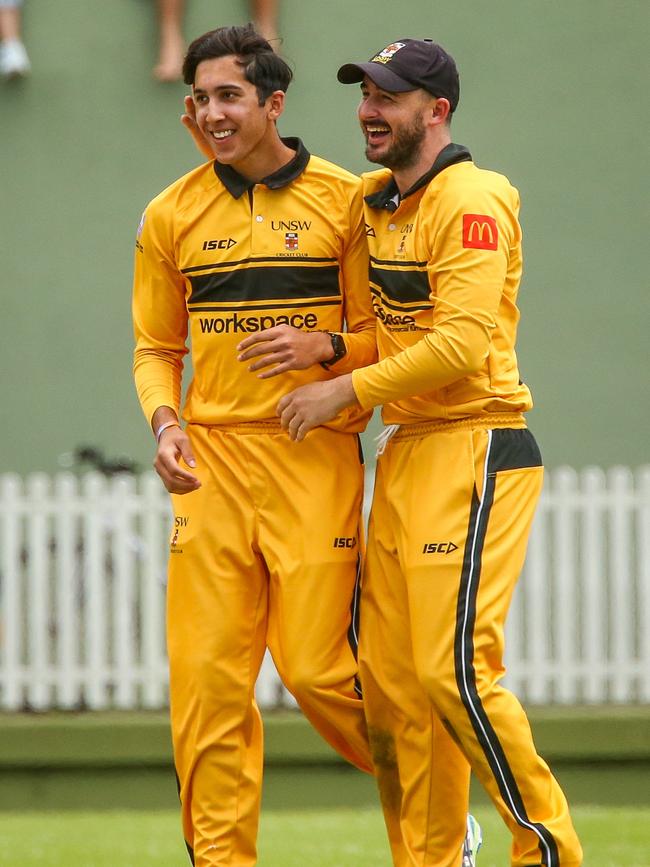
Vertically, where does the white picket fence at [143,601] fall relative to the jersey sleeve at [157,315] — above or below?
below

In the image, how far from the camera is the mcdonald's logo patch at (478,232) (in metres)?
4.45

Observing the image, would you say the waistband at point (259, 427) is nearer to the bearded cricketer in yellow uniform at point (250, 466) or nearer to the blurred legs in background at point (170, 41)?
the bearded cricketer in yellow uniform at point (250, 466)

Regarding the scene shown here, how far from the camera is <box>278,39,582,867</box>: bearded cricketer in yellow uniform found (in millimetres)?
4449

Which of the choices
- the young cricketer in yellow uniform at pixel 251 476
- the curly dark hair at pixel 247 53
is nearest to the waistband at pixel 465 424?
the young cricketer in yellow uniform at pixel 251 476

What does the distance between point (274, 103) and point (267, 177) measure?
23cm

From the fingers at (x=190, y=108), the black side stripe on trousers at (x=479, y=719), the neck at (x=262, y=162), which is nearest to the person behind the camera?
the black side stripe on trousers at (x=479, y=719)

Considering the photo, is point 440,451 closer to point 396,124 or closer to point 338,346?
point 338,346

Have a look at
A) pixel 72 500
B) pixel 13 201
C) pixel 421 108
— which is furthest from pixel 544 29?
pixel 421 108

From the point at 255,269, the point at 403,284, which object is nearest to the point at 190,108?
the point at 255,269

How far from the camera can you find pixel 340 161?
10172mm

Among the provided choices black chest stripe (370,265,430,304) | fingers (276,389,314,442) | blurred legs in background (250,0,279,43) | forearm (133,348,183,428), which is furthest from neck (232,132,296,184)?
blurred legs in background (250,0,279,43)

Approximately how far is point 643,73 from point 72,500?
4.56 m

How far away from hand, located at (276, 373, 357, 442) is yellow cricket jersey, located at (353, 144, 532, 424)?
0.16 feet

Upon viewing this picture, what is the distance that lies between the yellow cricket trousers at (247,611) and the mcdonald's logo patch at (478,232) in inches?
33.1
